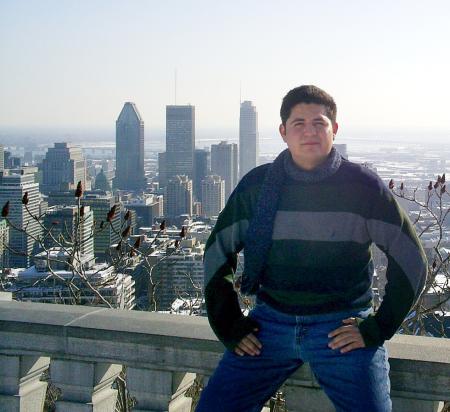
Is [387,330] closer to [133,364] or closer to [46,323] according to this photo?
[133,364]

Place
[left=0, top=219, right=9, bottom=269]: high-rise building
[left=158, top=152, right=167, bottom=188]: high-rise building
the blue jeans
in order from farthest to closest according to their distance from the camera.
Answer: [left=158, top=152, right=167, bottom=188]: high-rise building < [left=0, top=219, right=9, bottom=269]: high-rise building < the blue jeans

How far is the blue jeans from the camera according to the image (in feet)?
7.67

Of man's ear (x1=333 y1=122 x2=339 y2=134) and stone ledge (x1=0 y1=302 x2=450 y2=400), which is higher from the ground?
man's ear (x1=333 y1=122 x2=339 y2=134)

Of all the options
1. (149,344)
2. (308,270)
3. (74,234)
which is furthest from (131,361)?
(74,234)

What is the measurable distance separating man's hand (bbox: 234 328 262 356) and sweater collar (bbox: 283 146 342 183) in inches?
23.4

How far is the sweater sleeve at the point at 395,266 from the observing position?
7.86ft

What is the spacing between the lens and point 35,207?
78.3ft

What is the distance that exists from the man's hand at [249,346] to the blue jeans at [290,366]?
18mm

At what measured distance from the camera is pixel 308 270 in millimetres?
2461

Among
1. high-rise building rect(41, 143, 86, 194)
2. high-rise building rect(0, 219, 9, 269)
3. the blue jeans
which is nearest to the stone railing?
the blue jeans

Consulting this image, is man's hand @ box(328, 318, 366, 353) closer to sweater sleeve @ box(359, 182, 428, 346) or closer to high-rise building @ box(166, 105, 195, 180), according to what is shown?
sweater sleeve @ box(359, 182, 428, 346)

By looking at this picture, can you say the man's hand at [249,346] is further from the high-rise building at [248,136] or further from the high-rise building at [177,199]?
the high-rise building at [248,136]

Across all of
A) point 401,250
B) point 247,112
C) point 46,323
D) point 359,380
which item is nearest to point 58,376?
point 46,323

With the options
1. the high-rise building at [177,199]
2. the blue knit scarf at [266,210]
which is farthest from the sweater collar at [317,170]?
the high-rise building at [177,199]
